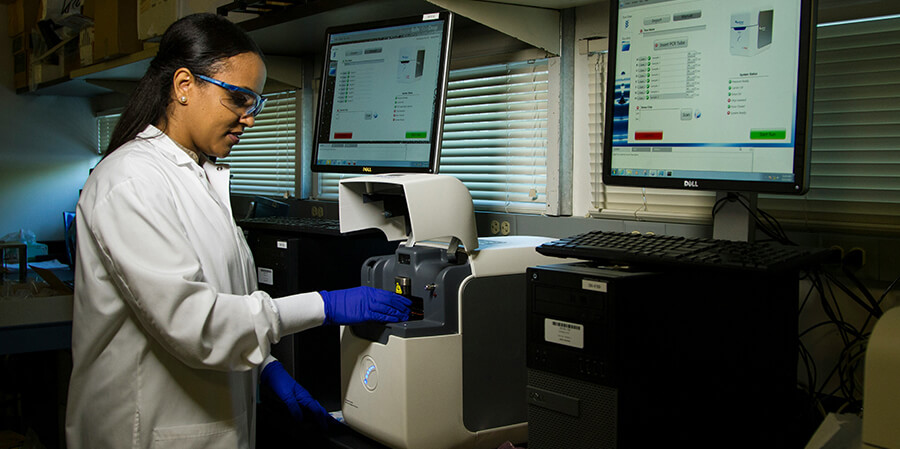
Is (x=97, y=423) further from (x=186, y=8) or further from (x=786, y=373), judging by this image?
(x=186, y=8)

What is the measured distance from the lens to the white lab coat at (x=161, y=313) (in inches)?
45.6

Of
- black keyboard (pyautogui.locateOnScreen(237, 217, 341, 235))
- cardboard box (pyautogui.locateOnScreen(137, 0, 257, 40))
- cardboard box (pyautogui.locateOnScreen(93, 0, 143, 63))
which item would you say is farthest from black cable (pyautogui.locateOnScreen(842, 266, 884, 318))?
cardboard box (pyautogui.locateOnScreen(93, 0, 143, 63))

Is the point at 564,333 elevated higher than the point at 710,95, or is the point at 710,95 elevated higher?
the point at 710,95

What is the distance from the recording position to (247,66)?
1.37 metres

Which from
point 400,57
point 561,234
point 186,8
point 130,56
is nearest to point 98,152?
point 130,56

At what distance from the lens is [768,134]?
3.91 ft

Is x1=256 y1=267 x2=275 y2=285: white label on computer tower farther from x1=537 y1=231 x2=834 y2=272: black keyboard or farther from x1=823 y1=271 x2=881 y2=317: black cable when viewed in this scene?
x1=823 y1=271 x2=881 y2=317: black cable

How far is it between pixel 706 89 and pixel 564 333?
520 mm

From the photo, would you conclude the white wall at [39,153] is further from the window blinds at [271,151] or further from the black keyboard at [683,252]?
the black keyboard at [683,252]

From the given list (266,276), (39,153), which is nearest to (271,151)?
(266,276)

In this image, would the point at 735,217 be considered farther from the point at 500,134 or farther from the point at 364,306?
the point at 500,134

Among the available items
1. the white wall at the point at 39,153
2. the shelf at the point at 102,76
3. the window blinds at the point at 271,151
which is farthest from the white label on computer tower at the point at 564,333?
the white wall at the point at 39,153

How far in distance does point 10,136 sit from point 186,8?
8.33 feet

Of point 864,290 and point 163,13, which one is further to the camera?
point 163,13
